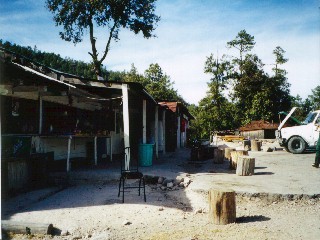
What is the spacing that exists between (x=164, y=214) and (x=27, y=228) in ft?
8.15

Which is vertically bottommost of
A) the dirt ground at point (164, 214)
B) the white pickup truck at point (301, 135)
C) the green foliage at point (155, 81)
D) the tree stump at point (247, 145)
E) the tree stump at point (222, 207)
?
the dirt ground at point (164, 214)

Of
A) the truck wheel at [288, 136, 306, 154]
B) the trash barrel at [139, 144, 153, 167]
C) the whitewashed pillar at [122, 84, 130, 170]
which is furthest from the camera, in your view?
the truck wheel at [288, 136, 306, 154]

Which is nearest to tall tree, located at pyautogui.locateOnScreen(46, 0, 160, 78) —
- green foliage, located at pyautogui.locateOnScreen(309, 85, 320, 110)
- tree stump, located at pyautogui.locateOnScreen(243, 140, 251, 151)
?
tree stump, located at pyautogui.locateOnScreen(243, 140, 251, 151)

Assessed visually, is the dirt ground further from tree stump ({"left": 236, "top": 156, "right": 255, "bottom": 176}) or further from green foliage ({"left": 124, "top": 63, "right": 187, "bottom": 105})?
green foliage ({"left": 124, "top": 63, "right": 187, "bottom": 105})

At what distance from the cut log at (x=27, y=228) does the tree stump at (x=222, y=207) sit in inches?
113

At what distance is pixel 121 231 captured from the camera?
4.76 m

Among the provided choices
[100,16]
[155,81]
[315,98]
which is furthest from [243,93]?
[315,98]

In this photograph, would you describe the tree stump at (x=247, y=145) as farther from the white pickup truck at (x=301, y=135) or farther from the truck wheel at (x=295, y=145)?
the truck wheel at (x=295, y=145)

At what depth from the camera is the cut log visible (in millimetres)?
4634

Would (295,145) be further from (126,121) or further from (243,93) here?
(243,93)

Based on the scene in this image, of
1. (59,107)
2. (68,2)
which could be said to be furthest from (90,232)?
(68,2)

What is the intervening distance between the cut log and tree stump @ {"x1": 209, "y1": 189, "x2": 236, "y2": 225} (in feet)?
9.43

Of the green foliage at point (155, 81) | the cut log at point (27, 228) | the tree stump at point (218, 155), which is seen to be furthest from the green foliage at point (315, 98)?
the cut log at point (27, 228)

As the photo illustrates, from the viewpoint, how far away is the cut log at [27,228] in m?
4.63
